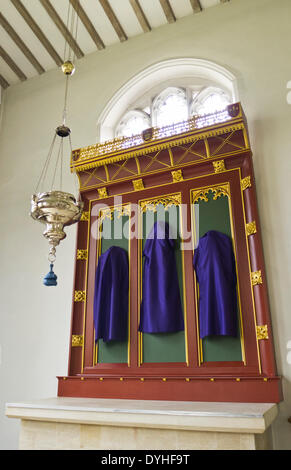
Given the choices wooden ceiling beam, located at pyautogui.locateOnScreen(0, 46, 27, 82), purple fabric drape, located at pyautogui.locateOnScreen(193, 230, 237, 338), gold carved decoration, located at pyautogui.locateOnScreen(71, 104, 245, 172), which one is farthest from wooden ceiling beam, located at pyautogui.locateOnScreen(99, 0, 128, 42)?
purple fabric drape, located at pyautogui.locateOnScreen(193, 230, 237, 338)

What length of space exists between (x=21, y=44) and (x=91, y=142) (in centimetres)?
204

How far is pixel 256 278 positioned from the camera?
11.5 feet

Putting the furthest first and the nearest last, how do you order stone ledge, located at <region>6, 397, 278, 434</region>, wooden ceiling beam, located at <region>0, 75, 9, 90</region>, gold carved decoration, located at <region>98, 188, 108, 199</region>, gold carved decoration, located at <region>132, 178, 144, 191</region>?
1. wooden ceiling beam, located at <region>0, 75, 9, 90</region>
2. gold carved decoration, located at <region>98, 188, 108, 199</region>
3. gold carved decoration, located at <region>132, 178, 144, 191</region>
4. stone ledge, located at <region>6, 397, 278, 434</region>

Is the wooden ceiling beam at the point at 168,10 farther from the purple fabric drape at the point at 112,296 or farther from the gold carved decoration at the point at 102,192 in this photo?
the purple fabric drape at the point at 112,296

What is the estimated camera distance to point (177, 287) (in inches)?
151

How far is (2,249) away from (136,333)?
7.98ft

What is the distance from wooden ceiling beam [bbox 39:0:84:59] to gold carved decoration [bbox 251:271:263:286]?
431cm

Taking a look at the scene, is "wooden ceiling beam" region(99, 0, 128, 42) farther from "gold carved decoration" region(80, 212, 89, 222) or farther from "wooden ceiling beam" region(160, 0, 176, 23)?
"gold carved decoration" region(80, 212, 89, 222)

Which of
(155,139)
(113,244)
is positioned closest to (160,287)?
(113,244)

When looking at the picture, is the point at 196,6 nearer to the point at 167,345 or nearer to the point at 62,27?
the point at 62,27

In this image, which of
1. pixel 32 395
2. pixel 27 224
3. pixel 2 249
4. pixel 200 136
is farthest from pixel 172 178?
pixel 32 395

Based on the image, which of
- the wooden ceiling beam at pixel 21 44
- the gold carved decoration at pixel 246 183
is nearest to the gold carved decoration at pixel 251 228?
the gold carved decoration at pixel 246 183

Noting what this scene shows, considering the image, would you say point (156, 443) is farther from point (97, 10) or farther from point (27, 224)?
point (97, 10)

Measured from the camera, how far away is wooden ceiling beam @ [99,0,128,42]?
5184 millimetres
